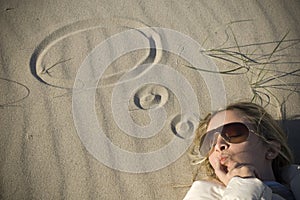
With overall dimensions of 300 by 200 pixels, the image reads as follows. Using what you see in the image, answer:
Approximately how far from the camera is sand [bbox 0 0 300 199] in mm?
1603

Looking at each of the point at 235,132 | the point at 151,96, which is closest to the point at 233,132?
the point at 235,132

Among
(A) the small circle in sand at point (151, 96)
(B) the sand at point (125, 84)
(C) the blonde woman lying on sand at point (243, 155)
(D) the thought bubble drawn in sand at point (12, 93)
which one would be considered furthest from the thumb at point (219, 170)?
(D) the thought bubble drawn in sand at point (12, 93)

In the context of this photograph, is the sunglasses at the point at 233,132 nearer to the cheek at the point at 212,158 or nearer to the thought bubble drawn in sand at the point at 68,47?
the cheek at the point at 212,158

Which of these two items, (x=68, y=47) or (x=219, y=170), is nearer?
(x=219, y=170)

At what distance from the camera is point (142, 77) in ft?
5.74

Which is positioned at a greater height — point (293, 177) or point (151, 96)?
point (151, 96)

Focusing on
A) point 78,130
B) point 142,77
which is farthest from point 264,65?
point 78,130

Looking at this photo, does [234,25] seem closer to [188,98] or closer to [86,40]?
[188,98]

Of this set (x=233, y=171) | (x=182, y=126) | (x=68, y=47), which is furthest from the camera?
(x=68, y=47)

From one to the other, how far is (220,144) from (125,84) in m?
0.50

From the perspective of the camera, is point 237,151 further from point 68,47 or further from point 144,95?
point 68,47

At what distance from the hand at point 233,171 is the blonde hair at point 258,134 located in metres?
0.09

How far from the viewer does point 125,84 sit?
5.71ft

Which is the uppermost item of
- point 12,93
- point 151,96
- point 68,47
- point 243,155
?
point 68,47
